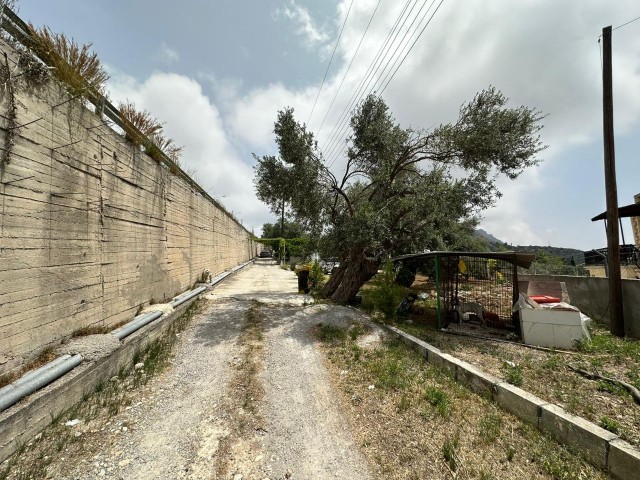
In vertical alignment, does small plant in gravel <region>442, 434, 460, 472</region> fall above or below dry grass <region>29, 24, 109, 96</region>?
below

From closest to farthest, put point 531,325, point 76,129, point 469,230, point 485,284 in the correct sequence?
point 76,129, point 531,325, point 485,284, point 469,230

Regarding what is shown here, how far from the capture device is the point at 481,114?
879 cm

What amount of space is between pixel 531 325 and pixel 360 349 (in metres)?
3.54

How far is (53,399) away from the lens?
295 centimetres

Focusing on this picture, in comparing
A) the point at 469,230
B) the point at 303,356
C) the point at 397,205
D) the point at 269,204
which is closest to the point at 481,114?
the point at 397,205

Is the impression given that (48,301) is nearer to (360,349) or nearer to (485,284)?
(360,349)

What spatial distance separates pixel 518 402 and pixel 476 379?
2.18 feet

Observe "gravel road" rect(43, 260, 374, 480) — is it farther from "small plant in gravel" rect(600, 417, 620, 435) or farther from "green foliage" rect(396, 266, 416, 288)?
"green foliage" rect(396, 266, 416, 288)

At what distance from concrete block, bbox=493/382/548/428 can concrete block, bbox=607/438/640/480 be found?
66 cm

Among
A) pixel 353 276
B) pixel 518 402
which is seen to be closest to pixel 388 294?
pixel 353 276

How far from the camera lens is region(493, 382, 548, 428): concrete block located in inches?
133

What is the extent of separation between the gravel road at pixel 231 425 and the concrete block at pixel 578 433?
83.8 inches

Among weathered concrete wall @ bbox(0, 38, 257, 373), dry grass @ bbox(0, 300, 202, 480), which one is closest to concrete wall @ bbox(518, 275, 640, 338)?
dry grass @ bbox(0, 300, 202, 480)

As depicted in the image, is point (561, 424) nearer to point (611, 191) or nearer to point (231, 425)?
point (231, 425)
